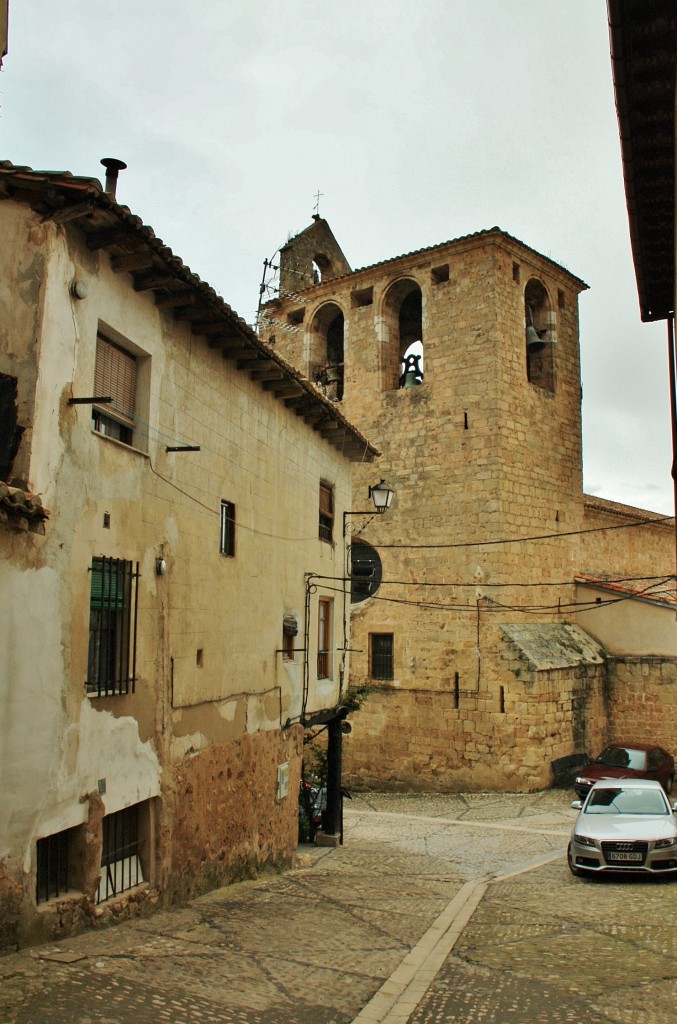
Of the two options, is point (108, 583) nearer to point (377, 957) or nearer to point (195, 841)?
point (195, 841)

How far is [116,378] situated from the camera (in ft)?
26.7

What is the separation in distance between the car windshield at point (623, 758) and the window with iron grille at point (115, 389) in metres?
13.5

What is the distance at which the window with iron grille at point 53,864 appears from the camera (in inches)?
263

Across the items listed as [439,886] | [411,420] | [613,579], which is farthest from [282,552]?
[613,579]

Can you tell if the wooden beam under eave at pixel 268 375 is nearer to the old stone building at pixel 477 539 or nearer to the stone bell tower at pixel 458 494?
the old stone building at pixel 477 539

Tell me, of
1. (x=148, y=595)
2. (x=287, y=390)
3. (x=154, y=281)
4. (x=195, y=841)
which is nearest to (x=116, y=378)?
(x=154, y=281)

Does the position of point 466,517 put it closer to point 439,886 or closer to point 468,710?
point 468,710

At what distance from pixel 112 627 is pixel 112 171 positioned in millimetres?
4413

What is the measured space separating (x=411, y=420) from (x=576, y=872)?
1256 centimetres

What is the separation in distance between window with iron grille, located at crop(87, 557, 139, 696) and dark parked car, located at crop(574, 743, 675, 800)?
11.8m

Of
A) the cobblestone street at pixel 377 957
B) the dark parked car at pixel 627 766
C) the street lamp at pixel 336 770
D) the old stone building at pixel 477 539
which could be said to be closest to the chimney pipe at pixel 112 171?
the cobblestone street at pixel 377 957

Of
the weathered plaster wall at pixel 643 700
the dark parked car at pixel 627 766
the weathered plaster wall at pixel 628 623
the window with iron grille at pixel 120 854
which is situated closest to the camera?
the window with iron grille at pixel 120 854

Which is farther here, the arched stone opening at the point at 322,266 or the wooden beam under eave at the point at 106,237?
the arched stone opening at the point at 322,266

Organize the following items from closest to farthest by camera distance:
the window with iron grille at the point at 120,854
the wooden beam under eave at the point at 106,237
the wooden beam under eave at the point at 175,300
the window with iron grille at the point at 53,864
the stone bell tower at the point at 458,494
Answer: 1. the window with iron grille at the point at 53,864
2. the wooden beam under eave at the point at 106,237
3. the window with iron grille at the point at 120,854
4. the wooden beam under eave at the point at 175,300
5. the stone bell tower at the point at 458,494
